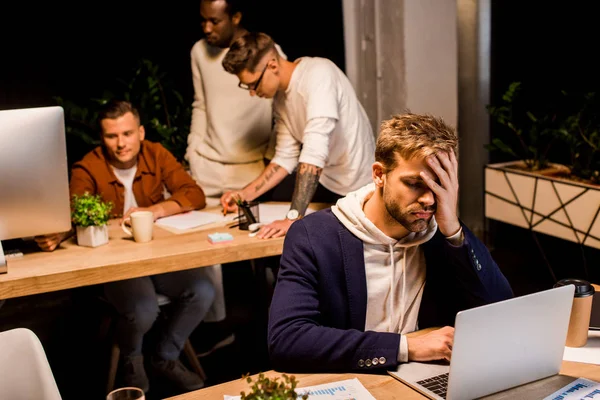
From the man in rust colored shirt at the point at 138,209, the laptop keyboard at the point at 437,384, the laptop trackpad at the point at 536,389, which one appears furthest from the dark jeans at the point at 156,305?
the laptop trackpad at the point at 536,389

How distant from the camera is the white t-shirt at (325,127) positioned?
2990 mm

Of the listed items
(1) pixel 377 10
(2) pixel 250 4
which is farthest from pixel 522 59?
(2) pixel 250 4

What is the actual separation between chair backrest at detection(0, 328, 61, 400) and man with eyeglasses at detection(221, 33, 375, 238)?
1.18 m

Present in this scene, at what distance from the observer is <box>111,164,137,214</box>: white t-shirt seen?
10.4 feet

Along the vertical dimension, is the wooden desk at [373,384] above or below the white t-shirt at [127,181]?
below

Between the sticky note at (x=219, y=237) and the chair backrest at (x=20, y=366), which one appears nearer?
the chair backrest at (x=20, y=366)

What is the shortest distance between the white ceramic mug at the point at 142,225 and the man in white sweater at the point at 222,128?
1269mm

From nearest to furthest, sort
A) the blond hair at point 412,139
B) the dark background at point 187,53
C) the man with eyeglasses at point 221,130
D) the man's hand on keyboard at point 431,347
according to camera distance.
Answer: the man's hand on keyboard at point 431,347
the blond hair at point 412,139
the man with eyeglasses at point 221,130
the dark background at point 187,53

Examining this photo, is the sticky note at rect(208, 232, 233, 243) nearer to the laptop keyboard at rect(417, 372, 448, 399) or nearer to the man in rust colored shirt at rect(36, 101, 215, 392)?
the man in rust colored shirt at rect(36, 101, 215, 392)

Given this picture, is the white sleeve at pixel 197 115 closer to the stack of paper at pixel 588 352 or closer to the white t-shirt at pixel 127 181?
the white t-shirt at pixel 127 181

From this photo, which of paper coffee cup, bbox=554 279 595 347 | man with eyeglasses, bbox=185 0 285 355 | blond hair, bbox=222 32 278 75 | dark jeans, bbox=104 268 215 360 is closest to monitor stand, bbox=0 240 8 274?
dark jeans, bbox=104 268 215 360

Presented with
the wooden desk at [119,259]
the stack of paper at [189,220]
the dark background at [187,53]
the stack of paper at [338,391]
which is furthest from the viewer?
the dark background at [187,53]

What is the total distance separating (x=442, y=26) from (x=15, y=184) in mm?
2774

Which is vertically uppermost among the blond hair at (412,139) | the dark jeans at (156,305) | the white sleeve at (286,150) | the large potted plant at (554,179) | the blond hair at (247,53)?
the blond hair at (247,53)
